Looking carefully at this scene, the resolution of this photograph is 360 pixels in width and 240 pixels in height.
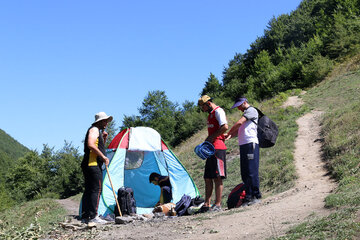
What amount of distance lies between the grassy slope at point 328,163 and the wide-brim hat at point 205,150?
1989mm

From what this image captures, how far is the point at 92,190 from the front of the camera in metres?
7.10

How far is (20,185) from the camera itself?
49.1 meters

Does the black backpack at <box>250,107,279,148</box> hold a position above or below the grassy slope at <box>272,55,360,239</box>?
above

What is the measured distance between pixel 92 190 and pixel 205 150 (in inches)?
81.4

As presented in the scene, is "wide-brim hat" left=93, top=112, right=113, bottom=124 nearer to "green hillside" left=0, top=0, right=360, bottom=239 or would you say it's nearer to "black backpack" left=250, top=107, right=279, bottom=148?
"green hillside" left=0, top=0, right=360, bottom=239

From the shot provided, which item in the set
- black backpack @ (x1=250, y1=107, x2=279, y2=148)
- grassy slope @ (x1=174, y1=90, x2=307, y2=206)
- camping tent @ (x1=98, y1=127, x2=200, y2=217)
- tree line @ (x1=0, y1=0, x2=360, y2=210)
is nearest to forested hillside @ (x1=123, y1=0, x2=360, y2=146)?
tree line @ (x1=0, y1=0, x2=360, y2=210)

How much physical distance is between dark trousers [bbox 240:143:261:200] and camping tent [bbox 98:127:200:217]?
2.67 m

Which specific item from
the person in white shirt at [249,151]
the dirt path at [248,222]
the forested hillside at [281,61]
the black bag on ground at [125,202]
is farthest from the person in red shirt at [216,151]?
the forested hillside at [281,61]

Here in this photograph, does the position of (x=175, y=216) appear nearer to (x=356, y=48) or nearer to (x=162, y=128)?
(x=356, y=48)

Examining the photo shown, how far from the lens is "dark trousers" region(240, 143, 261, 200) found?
22.4 feet

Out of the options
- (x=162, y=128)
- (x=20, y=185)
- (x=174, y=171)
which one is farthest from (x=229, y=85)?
(x=174, y=171)

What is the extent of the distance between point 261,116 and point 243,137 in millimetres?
634

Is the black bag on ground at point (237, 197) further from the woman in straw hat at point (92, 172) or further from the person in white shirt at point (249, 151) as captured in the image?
the woman in straw hat at point (92, 172)

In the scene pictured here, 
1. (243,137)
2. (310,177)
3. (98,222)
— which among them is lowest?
(310,177)
